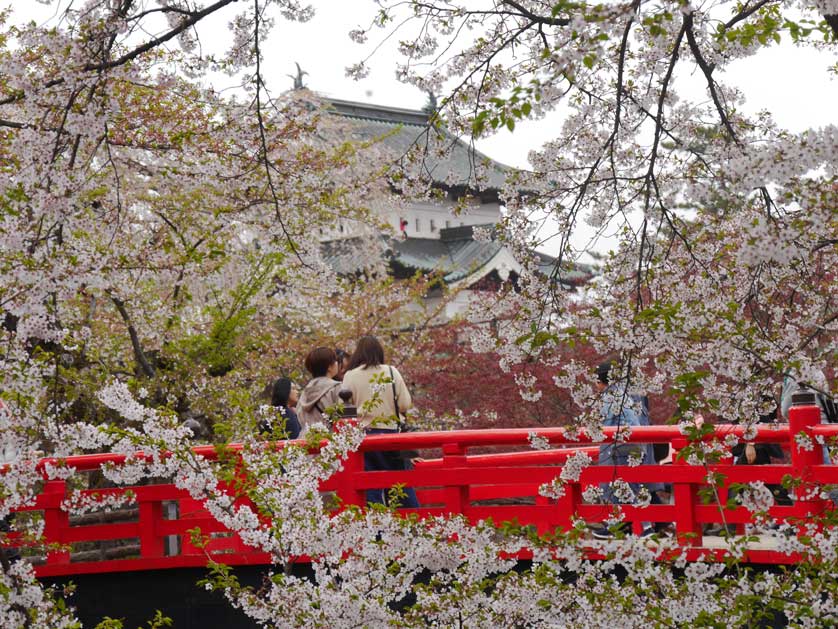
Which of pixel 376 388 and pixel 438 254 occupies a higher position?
pixel 438 254

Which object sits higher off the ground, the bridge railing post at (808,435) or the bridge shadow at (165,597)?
the bridge railing post at (808,435)

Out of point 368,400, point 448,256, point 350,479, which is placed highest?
point 448,256

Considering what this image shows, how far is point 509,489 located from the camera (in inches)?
292

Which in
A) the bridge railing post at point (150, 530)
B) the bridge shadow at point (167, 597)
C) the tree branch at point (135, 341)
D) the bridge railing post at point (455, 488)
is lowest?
the bridge shadow at point (167, 597)

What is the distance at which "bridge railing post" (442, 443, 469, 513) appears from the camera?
6.53 m

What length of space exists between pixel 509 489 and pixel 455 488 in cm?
97

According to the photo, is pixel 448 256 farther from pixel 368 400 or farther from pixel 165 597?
pixel 368 400

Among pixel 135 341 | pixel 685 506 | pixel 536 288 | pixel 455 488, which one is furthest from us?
pixel 135 341

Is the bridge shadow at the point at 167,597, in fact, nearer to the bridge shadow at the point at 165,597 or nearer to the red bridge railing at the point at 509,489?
the bridge shadow at the point at 165,597

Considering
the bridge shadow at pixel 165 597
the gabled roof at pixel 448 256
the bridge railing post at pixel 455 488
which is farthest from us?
the gabled roof at pixel 448 256

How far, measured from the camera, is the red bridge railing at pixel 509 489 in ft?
17.7

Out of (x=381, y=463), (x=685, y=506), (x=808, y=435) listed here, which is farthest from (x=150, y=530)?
(x=808, y=435)

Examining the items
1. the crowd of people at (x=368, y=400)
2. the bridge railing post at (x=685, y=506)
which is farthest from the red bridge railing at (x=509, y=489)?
the crowd of people at (x=368, y=400)

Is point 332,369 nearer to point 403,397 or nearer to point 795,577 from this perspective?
point 403,397
